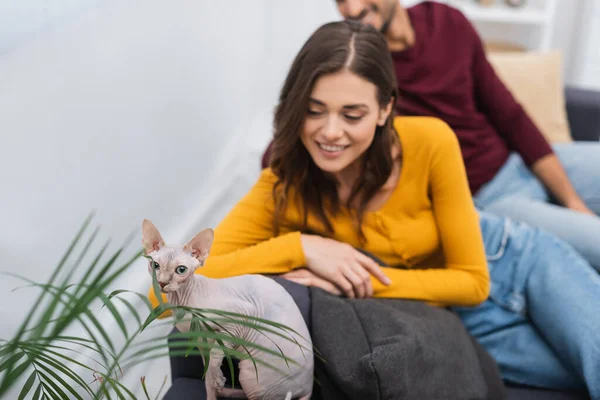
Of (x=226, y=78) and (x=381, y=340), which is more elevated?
(x=226, y=78)

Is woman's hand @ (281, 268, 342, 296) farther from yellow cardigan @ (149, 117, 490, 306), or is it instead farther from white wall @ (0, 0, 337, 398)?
white wall @ (0, 0, 337, 398)

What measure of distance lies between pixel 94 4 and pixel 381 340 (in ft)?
3.19

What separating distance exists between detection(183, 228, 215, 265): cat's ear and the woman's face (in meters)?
Result: 0.34

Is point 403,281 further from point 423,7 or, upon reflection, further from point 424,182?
point 423,7

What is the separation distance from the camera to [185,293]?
2.52ft

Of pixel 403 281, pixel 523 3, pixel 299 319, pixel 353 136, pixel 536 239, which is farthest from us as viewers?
pixel 523 3

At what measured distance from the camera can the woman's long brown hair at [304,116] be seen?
1017mm

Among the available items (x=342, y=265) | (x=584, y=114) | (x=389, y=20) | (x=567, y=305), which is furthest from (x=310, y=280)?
(x=584, y=114)

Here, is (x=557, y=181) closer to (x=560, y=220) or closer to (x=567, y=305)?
(x=560, y=220)

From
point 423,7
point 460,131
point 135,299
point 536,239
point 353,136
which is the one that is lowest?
point 135,299

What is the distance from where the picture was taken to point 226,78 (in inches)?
88.6

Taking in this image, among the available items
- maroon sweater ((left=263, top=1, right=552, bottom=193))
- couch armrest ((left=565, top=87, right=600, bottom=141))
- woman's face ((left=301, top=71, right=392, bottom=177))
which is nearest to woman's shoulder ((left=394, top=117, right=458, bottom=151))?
woman's face ((left=301, top=71, right=392, bottom=177))

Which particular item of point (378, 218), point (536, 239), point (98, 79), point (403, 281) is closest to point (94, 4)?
point (98, 79)

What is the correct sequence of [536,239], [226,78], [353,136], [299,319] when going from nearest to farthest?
[299,319] → [353,136] → [536,239] → [226,78]
